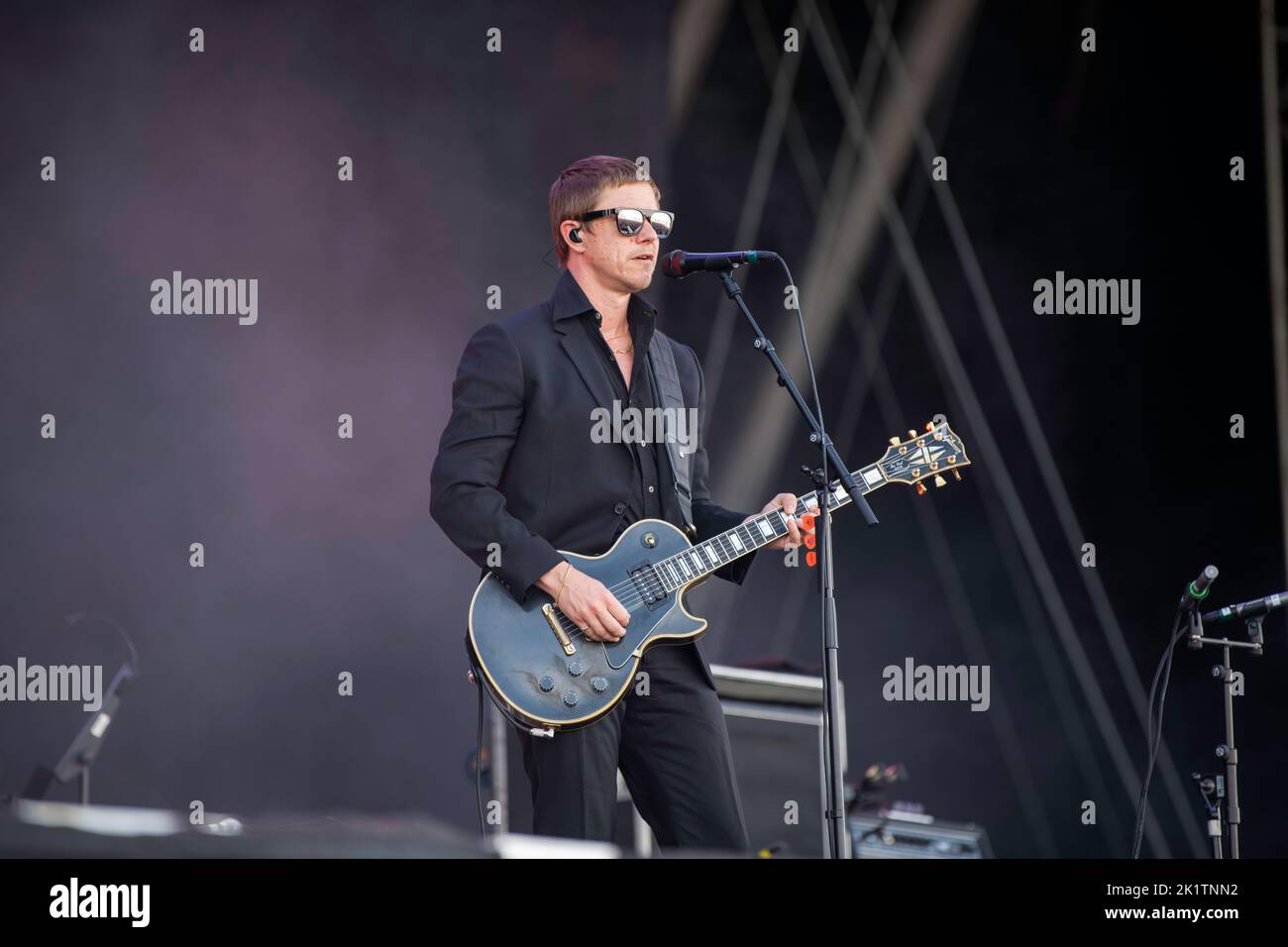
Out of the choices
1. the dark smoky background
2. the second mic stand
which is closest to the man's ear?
the second mic stand

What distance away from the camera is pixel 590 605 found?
3.43m

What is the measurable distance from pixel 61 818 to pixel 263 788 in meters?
4.57

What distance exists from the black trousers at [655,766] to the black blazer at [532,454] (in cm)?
38

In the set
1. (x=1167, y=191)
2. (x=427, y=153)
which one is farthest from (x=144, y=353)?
→ (x=1167, y=191)

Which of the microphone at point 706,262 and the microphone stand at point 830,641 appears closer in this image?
the microphone stand at point 830,641

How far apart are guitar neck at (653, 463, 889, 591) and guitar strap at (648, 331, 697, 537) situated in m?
0.10

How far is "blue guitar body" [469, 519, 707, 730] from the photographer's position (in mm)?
3373

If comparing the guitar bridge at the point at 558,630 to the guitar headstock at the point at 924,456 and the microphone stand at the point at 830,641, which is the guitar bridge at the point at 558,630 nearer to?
the microphone stand at the point at 830,641

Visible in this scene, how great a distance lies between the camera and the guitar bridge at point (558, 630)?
3.45m

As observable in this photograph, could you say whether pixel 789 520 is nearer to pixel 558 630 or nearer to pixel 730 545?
pixel 730 545

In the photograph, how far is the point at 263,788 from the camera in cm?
595

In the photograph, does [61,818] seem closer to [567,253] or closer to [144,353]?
[567,253]

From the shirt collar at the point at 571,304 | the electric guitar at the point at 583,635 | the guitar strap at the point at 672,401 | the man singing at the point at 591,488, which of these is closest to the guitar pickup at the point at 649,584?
the electric guitar at the point at 583,635
